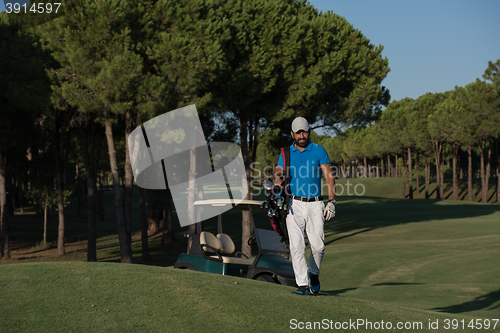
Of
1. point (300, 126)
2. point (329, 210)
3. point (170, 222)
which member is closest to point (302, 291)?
point (329, 210)

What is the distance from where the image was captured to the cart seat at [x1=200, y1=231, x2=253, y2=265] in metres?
7.43

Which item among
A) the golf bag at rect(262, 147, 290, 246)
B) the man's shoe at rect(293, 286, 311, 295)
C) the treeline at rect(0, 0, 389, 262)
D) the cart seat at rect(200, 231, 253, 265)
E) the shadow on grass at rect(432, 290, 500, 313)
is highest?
the treeline at rect(0, 0, 389, 262)

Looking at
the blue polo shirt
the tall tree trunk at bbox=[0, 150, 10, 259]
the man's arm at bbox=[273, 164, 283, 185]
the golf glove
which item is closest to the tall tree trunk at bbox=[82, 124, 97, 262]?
the tall tree trunk at bbox=[0, 150, 10, 259]

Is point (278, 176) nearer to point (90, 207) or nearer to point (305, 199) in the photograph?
point (305, 199)

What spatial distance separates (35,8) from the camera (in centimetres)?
1535

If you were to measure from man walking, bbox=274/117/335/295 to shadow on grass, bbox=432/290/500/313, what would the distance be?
12.1 feet

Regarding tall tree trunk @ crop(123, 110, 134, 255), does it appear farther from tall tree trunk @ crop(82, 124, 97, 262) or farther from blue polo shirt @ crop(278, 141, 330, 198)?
blue polo shirt @ crop(278, 141, 330, 198)

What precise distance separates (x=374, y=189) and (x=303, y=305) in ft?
244

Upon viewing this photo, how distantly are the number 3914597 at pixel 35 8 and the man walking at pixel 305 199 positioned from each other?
12.4 metres

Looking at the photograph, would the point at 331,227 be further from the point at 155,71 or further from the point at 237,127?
the point at 155,71

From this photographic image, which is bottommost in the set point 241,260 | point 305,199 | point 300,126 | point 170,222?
point 170,222

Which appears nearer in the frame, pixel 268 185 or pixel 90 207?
pixel 268 185

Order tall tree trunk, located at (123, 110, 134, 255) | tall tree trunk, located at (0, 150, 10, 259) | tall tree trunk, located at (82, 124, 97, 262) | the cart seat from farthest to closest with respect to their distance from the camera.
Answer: tall tree trunk, located at (0, 150, 10, 259), tall tree trunk, located at (82, 124, 97, 262), tall tree trunk, located at (123, 110, 134, 255), the cart seat

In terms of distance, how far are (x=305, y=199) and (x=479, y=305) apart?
17.5 ft
